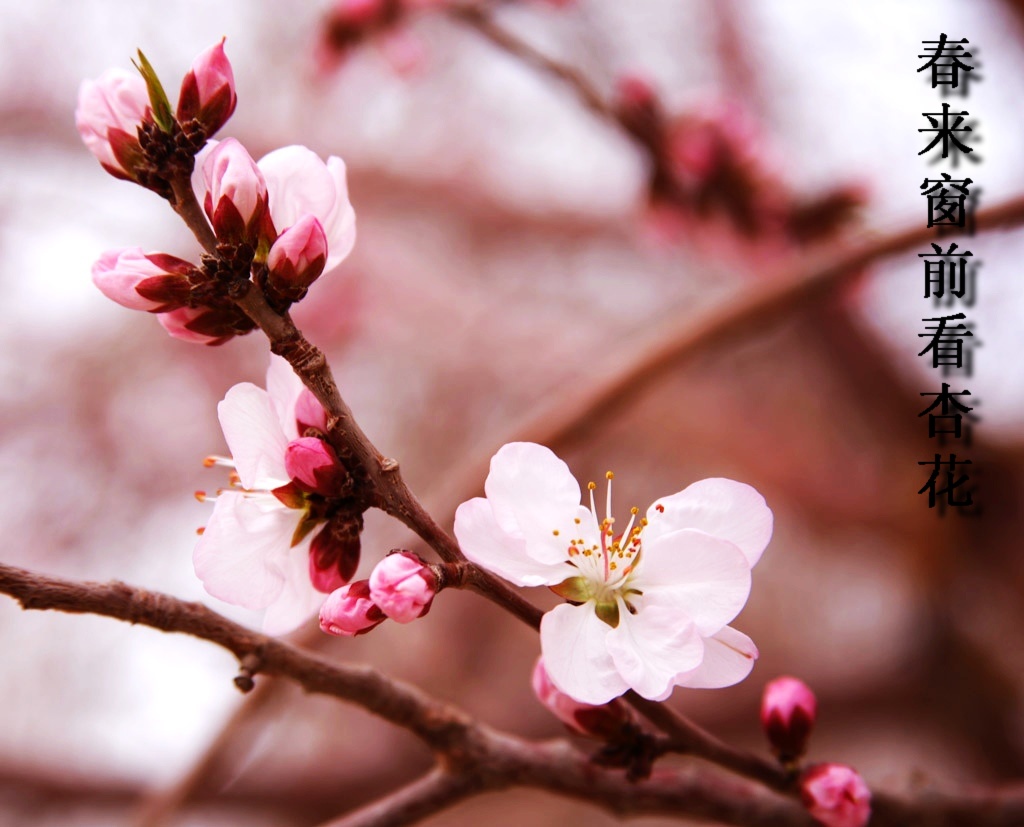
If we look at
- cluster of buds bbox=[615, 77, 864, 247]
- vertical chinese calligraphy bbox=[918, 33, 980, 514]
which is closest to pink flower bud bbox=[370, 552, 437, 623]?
vertical chinese calligraphy bbox=[918, 33, 980, 514]

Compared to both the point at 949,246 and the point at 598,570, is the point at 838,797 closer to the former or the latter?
the point at 598,570

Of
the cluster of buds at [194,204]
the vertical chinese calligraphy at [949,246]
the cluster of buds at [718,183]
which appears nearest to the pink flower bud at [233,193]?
Answer: the cluster of buds at [194,204]

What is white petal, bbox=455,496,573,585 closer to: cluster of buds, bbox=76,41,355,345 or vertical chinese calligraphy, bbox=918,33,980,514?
cluster of buds, bbox=76,41,355,345

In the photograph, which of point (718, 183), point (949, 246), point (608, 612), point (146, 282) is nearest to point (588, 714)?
point (608, 612)

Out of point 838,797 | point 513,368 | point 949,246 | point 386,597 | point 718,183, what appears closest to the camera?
point 386,597

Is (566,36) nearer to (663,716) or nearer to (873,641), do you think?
(873,641)

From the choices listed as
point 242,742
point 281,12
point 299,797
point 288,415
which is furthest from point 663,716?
point 281,12

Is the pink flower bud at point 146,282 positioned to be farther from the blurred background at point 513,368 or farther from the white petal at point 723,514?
the blurred background at point 513,368
